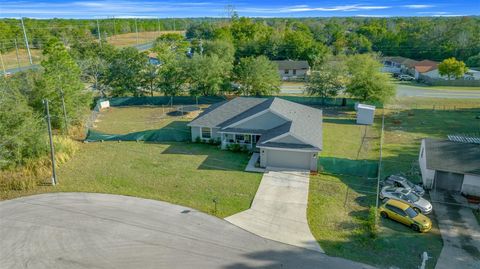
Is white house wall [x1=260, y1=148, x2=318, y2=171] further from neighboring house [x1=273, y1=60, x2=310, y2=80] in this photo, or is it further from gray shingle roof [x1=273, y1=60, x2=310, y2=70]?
gray shingle roof [x1=273, y1=60, x2=310, y2=70]

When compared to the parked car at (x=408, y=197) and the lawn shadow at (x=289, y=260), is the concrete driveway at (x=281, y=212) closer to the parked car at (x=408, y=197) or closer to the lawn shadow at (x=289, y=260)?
the lawn shadow at (x=289, y=260)

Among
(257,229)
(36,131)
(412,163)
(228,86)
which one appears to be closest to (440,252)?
(257,229)

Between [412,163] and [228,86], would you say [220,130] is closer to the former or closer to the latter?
[412,163]

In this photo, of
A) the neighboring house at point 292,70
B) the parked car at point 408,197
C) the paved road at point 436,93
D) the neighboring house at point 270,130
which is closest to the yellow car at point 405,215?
the parked car at point 408,197

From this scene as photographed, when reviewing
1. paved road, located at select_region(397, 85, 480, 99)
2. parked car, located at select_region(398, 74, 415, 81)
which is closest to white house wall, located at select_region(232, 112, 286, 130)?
paved road, located at select_region(397, 85, 480, 99)

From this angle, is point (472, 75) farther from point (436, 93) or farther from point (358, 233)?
point (358, 233)
